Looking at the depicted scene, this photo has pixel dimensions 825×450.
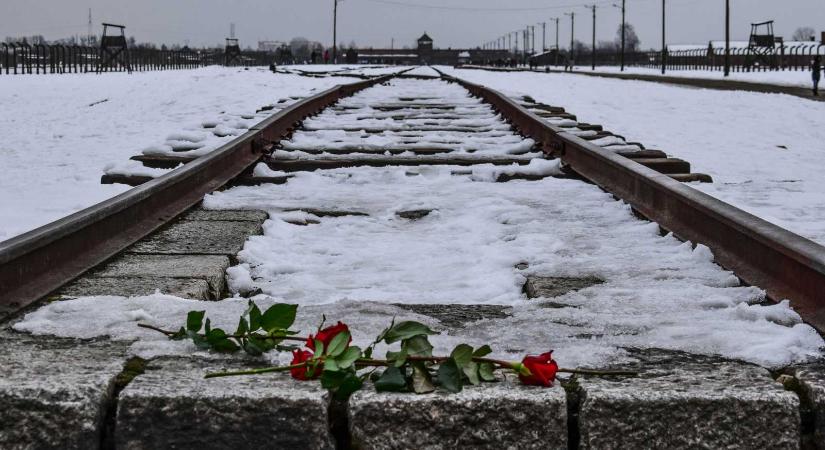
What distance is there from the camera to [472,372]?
6.10 feet

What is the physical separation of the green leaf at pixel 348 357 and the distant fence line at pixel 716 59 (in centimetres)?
2999

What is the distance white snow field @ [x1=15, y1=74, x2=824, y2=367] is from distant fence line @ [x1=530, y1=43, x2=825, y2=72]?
27.1 metres

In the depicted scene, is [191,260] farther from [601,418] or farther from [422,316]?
[601,418]

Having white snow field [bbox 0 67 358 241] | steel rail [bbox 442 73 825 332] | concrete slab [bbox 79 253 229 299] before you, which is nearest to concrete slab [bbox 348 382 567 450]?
steel rail [bbox 442 73 825 332]

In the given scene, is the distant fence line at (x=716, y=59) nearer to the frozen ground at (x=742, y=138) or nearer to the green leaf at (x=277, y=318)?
the frozen ground at (x=742, y=138)

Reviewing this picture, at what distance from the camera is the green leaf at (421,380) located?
180 centimetres

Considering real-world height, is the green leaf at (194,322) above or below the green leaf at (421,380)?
above

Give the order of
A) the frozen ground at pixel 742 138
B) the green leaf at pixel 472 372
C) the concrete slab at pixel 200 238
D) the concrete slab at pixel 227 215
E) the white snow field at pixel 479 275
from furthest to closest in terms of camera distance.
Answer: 1. the frozen ground at pixel 742 138
2. the concrete slab at pixel 227 215
3. the concrete slab at pixel 200 238
4. the white snow field at pixel 479 275
5. the green leaf at pixel 472 372

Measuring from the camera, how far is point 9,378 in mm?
1854

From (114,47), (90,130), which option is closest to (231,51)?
(114,47)

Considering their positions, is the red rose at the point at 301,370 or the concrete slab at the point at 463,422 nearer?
the concrete slab at the point at 463,422

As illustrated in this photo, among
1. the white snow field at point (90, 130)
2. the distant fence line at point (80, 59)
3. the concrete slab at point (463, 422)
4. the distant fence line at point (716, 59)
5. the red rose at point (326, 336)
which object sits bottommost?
the concrete slab at point (463, 422)

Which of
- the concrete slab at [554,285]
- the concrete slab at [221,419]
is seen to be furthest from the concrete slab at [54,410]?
the concrete slab at [554,285]

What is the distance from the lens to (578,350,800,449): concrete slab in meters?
1.74
